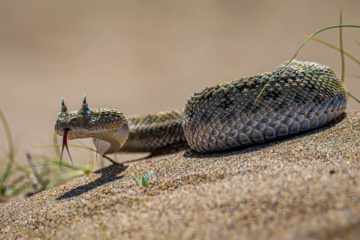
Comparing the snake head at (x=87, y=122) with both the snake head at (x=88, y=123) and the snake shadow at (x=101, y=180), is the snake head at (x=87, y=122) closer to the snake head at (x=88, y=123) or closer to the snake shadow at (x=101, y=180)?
the snake head at (x=88, y=123)

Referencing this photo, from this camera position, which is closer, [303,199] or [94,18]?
[303,199]

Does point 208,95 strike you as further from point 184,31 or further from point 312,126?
point 184,31

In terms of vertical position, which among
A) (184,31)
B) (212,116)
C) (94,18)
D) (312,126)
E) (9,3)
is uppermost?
(9,3)

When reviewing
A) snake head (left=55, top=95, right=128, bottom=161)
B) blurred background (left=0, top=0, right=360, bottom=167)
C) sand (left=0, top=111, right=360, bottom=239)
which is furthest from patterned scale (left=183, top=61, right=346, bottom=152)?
blurred background (left=0, top=0, right=360, bottom=167)

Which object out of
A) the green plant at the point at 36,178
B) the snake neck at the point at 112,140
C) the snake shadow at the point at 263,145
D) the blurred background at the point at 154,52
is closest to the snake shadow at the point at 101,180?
the snake neck at the point at 112,140

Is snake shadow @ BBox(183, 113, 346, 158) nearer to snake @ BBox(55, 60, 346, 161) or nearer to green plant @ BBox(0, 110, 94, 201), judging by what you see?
snake @ BBox(55, 60, 346, 161)

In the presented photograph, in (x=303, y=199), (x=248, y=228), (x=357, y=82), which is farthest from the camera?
(x=357, y=82)

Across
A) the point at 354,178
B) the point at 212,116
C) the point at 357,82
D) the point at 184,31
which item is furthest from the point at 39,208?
the point at 184,31
